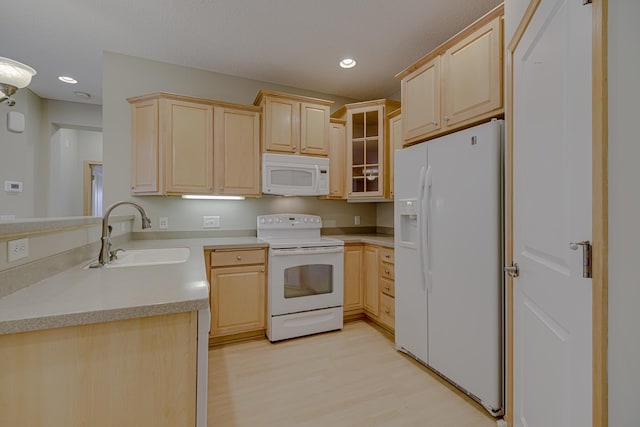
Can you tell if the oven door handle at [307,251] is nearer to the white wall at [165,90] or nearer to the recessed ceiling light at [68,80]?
the white wall at [165,90]

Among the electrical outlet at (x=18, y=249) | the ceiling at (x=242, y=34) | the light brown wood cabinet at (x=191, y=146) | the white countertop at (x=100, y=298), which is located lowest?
the white countertop at (x=100, y=298)

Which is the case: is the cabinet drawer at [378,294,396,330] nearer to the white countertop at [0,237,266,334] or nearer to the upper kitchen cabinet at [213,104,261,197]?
the upper kitchen cabinet at [213,104,261,197]

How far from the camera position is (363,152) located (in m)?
3.32

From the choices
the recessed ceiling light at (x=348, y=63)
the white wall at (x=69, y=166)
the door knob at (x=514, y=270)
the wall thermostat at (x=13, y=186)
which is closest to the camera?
the door knob at (x=514, y=270)

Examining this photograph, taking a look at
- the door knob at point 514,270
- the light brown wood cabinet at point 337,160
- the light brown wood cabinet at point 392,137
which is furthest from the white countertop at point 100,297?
the light brown wood cabinet at point 392,137

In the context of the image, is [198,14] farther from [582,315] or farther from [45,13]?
[582,315]

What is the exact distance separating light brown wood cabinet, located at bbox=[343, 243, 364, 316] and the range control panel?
0.51 m

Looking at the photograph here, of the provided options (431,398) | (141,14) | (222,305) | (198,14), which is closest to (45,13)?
(141,14)

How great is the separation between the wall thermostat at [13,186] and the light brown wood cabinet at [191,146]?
1.84 metres

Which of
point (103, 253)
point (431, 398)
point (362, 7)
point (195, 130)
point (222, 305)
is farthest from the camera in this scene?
point (195, 130)

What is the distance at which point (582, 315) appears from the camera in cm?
78

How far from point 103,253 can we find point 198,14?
72.9 inches

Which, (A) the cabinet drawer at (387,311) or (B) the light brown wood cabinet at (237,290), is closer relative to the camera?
(B) the light brown wood cabinet at (237,290)

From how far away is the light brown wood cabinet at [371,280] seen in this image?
9.55 ft
